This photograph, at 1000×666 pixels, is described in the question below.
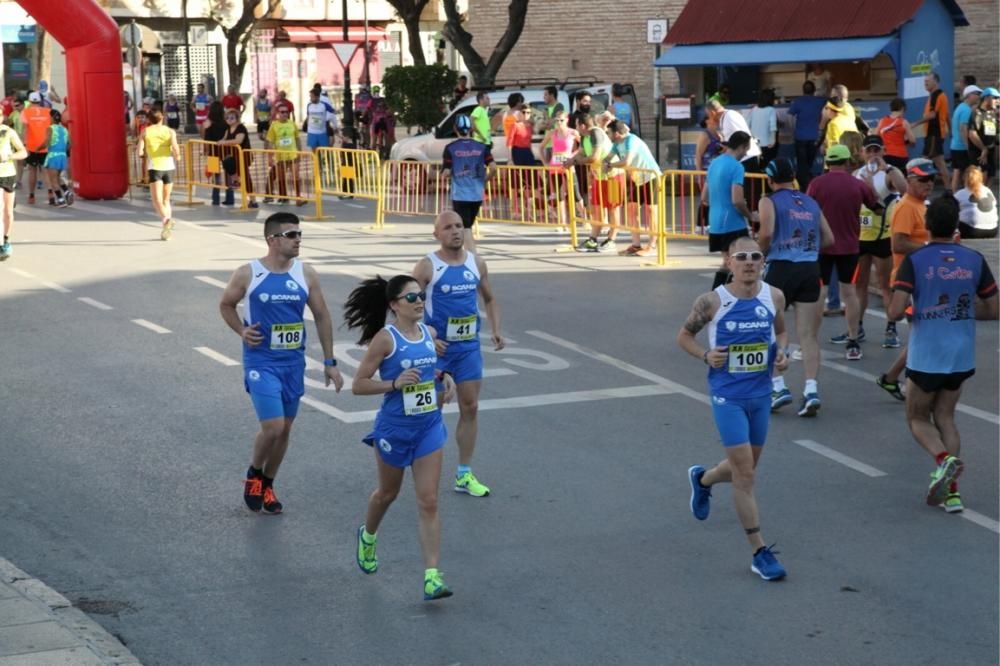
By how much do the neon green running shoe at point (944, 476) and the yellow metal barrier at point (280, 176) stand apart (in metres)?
17.3

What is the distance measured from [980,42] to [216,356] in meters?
22.2

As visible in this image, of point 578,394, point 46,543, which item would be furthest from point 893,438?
point 46,543

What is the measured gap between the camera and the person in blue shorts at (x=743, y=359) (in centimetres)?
788

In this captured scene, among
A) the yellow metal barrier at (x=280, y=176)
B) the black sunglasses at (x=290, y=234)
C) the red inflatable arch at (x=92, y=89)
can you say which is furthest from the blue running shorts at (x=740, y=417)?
the red inflatable arch at (x=92, y=89)

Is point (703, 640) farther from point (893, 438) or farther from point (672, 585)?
point (893, 438)

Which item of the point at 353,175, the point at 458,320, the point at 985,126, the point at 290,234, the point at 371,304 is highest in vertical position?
the point at 985,126

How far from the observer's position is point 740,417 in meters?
7.93

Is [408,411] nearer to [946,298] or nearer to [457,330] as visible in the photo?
[457,330]

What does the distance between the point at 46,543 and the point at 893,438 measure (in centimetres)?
573

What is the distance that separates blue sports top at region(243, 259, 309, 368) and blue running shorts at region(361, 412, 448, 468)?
1.52 metres

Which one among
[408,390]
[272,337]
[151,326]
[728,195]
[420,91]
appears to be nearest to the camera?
[408,390]

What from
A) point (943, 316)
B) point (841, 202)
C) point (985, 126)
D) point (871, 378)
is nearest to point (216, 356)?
point (841, 202)

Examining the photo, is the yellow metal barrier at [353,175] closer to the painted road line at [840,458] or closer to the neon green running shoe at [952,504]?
the painted road line at [840,458]

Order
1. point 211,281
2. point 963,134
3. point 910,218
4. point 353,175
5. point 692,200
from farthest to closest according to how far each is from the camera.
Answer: point 353,175
point 963,134
point 692,200
point 211,281
point 910,218
